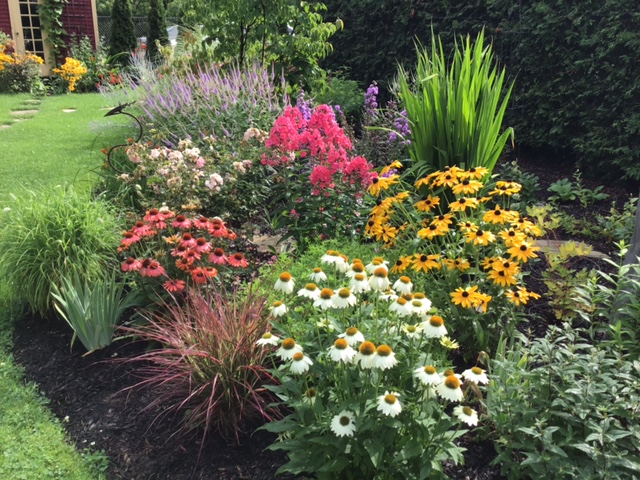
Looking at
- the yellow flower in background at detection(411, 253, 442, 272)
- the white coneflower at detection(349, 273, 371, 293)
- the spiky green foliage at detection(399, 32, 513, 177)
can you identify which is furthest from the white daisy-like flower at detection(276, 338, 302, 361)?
the spiky green foliage at detection(399, 32, 513, 177)

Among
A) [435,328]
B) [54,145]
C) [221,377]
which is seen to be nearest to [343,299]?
[435,328]

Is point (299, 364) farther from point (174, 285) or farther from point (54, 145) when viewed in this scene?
point (54, 145)

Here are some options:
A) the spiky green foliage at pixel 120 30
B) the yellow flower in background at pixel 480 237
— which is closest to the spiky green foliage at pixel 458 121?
the yellow flower in background at pixel 480 237

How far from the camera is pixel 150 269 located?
275cm

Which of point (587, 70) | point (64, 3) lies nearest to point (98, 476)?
point (587, 70)

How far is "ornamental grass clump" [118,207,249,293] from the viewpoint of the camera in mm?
2773

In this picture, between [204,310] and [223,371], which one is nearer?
[223,371]

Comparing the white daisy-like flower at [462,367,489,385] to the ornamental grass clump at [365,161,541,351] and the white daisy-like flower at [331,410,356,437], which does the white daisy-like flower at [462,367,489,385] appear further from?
the ornamental grass clump at [365,161,541,351]

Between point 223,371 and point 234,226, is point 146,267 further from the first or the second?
point 234,226

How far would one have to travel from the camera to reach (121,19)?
545 inches

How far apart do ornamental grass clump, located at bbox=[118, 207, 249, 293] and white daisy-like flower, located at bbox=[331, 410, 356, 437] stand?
127 centimetres

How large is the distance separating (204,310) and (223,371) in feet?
1.01

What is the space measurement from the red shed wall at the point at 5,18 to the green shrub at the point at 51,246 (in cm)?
A: 1145

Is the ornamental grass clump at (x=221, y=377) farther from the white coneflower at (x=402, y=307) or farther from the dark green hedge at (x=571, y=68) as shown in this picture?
the dark green hedge at (x=571, y=68)
